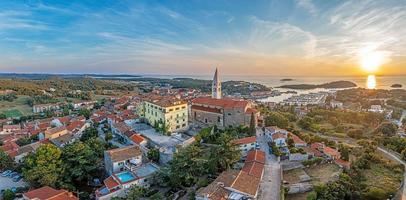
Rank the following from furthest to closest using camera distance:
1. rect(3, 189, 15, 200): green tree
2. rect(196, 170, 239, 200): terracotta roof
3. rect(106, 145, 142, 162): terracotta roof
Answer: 1. rect(106, 145, 142, 162): terracotta roof
2. rect(3, 189, 15, 200): green tree
3. rect(196, 170, 239, 200): terracotta roof

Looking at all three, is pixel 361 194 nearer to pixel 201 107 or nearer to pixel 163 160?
pixel 163 160

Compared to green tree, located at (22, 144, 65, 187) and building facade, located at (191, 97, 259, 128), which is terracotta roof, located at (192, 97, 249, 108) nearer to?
building facade, located at (191, 97, 259, 128)

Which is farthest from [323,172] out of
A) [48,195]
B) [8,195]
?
[8,195]

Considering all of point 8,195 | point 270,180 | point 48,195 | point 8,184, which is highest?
point 270,180

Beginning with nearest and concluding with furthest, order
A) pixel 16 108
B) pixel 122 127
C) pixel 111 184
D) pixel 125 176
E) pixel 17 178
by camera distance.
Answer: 1. pixel 111 184
2. pixel 125 176
3. pixel 17 178
4. pixel 122 127
5. pixel 16 108

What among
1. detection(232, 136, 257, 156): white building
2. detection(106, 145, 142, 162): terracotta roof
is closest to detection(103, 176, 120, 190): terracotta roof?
detection(106, 145, 142, 162): terracotta roof

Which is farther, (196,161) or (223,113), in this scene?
(223,113)

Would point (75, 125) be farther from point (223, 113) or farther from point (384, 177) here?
point (384, 177)

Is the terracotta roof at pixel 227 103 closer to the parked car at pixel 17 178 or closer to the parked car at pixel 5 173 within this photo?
the parked car at pixel 17 178
